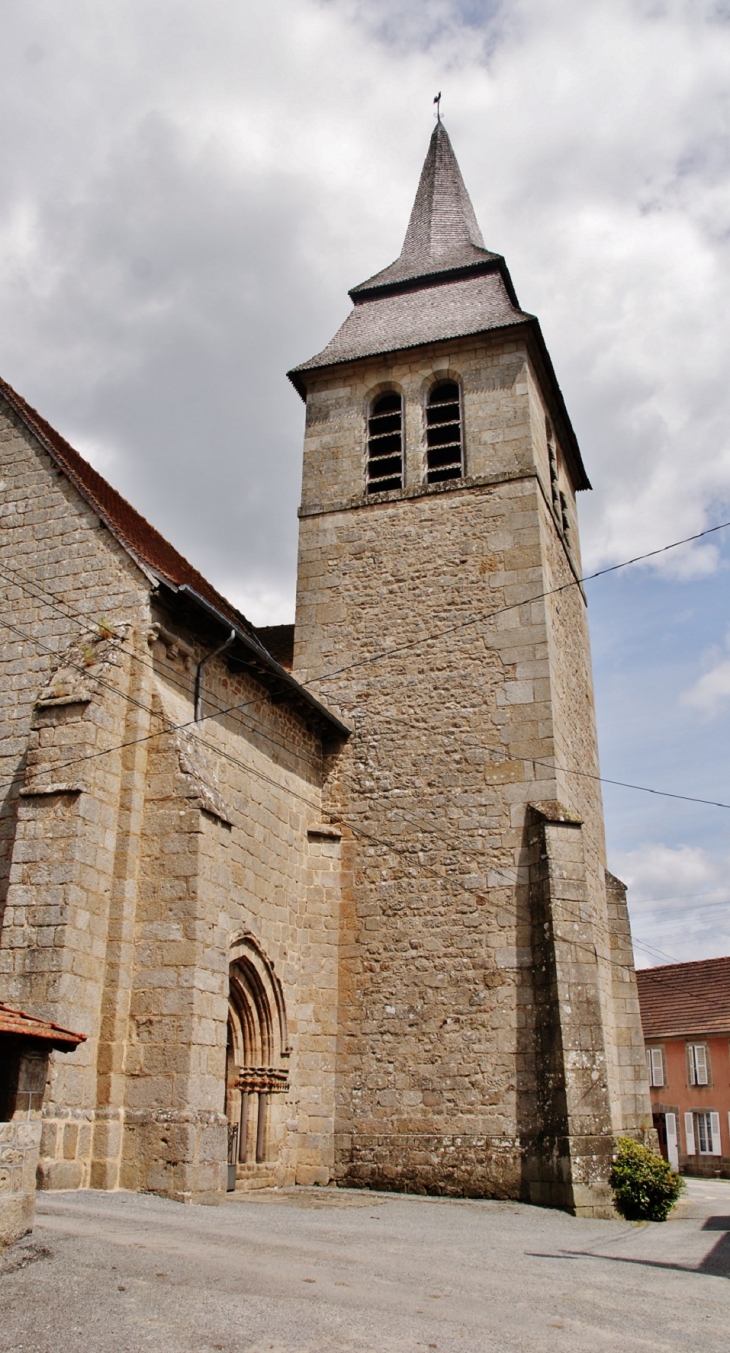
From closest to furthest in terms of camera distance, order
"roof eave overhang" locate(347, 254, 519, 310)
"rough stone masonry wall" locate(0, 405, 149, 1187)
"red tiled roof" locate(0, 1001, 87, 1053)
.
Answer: "red tiled roof" locate(0, 1001, 87, 1053)
"rough stone masonry wall" locate(0, 405, 149, 1187)
"roof eave overhang" locate(347, 254, 519, 310)

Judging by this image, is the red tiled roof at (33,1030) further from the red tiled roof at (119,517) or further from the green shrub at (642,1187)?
the green shrub at (642,1187)

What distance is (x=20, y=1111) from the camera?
5.66 metres

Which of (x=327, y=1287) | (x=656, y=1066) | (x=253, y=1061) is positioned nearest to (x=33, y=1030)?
(x=327, y=1287)

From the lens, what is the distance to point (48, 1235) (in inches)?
230

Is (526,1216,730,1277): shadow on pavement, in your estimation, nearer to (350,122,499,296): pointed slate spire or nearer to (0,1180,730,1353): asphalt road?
(0,1180,730,1353): asphalt road

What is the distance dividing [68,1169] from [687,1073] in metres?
24.7

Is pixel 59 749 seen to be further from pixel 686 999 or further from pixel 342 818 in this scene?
pixel 686 999

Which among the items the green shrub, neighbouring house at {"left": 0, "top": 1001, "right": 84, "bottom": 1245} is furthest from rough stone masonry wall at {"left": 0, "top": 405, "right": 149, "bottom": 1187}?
the green shrub

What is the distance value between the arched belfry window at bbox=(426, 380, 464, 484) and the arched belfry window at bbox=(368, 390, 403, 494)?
1.52 feet

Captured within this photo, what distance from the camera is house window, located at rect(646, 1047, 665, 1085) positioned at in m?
29.7

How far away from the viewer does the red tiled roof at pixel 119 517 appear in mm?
11102

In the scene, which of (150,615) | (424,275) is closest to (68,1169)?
(150,615)

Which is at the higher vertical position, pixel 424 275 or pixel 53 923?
pixel 424 275

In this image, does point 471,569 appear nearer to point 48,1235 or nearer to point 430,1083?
point 430,1083
